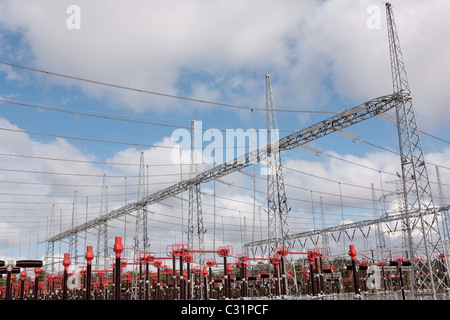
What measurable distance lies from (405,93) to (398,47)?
2360mm

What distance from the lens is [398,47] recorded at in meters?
19.5

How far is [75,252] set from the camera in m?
44.5

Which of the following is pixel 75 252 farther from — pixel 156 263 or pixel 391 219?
pixel 391 219

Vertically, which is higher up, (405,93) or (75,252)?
(405,93)

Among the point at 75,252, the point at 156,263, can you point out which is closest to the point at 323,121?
the point at 156,263
